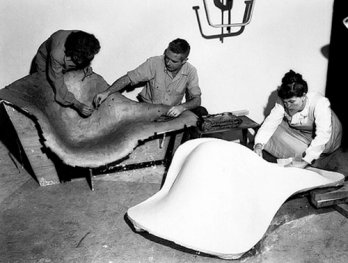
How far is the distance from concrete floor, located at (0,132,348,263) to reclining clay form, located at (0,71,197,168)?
44 centimetres

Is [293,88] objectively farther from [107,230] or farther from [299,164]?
[107,230]

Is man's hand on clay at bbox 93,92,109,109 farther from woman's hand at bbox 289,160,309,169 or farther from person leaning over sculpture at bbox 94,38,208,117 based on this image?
woman's hand at bbox 289,160,309,169

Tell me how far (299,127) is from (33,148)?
2713 millimetres

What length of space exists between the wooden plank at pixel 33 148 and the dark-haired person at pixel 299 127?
7.04 feet

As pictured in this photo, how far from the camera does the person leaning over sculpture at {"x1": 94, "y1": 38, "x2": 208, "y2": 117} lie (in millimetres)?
3967

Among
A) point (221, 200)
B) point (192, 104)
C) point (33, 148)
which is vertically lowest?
point (221, 200)

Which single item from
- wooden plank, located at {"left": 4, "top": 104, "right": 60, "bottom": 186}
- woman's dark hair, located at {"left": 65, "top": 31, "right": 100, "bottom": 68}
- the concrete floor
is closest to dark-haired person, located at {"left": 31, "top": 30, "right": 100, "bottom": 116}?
woman's dark hair, located at {"left": 65, "top": 31, "right": 100, "bottom": 68}

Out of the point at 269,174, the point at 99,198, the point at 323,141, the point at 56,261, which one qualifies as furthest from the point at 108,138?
the point at 323,141

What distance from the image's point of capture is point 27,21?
419cm

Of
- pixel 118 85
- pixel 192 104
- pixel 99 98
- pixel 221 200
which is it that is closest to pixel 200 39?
pixel 192 104

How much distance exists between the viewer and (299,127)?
3744mm

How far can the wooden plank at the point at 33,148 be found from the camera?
11.2 feet

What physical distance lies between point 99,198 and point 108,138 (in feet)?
2.15

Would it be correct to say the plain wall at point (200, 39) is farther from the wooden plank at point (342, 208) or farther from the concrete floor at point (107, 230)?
the wooden plank at point (342, 208)
